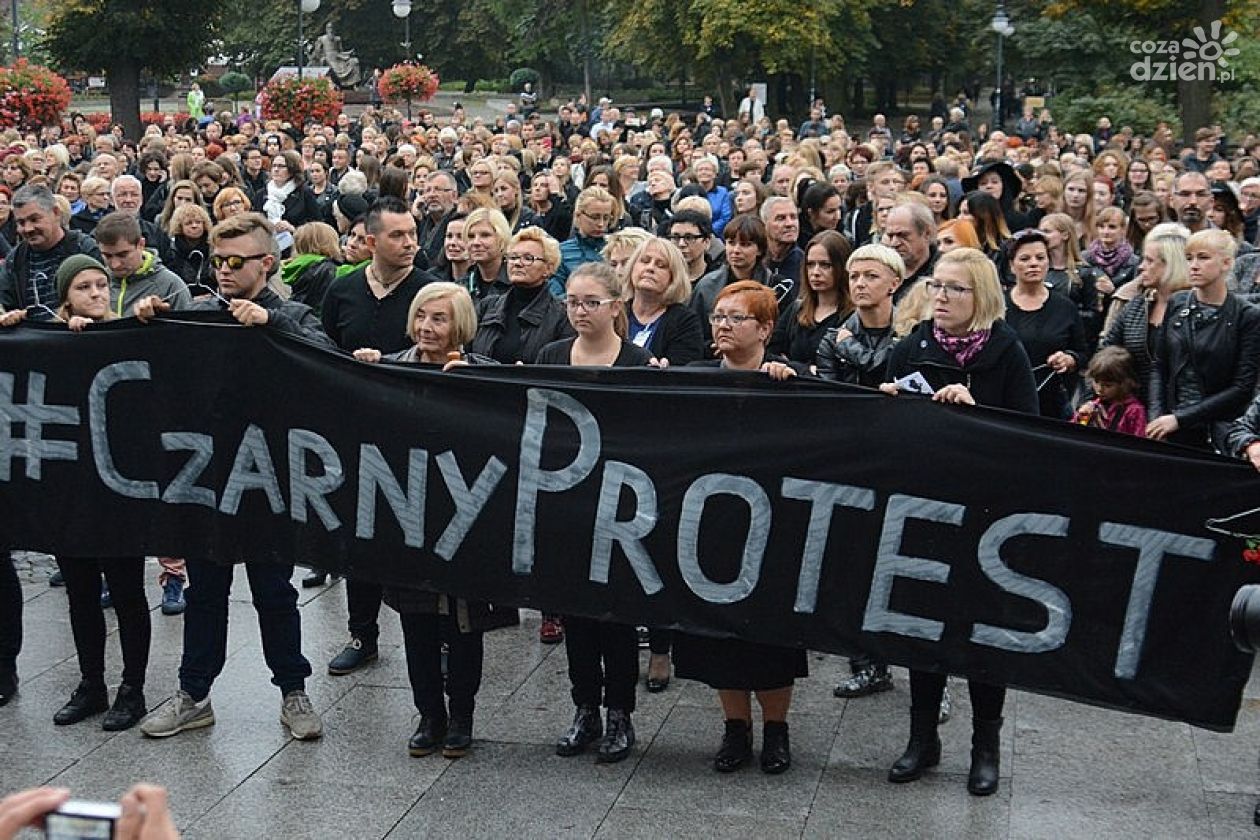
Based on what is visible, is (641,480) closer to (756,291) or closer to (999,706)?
(756,291)

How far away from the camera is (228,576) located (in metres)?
7.07

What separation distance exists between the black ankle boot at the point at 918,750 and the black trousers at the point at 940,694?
0.03 m

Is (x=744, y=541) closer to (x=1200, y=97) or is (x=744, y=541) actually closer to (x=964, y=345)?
(x=964, y=345)

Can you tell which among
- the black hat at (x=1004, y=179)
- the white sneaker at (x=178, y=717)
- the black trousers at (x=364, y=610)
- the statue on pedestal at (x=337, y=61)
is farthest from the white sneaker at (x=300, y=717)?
the statue on pedestal at (x=337, y=61)

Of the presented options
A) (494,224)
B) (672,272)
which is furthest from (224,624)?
(494,224)

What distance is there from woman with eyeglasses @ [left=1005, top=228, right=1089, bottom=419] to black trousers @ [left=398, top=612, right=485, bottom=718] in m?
3.20

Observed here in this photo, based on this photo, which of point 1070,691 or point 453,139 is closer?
point 1070,691

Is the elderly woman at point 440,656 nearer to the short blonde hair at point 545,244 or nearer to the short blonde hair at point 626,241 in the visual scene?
the short blonde hair at point 545,244

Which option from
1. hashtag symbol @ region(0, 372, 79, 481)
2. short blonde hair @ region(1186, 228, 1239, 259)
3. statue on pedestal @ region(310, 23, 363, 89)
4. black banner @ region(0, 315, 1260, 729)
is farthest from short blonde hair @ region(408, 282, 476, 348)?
statue on pedestal @ region(310, 23, 363, 89)

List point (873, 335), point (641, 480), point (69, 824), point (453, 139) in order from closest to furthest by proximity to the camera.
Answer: point (69, 824)
point (641, 480)
point (873, 335)
point (453, 139)

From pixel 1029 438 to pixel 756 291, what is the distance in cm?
132

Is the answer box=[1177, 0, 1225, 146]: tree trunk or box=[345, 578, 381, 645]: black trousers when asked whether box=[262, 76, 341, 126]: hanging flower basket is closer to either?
box=[1177, 0, 1225, 146]: tree trunk

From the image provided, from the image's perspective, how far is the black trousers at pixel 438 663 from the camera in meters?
6.71

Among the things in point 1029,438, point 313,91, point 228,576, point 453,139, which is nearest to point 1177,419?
point 1029,438
